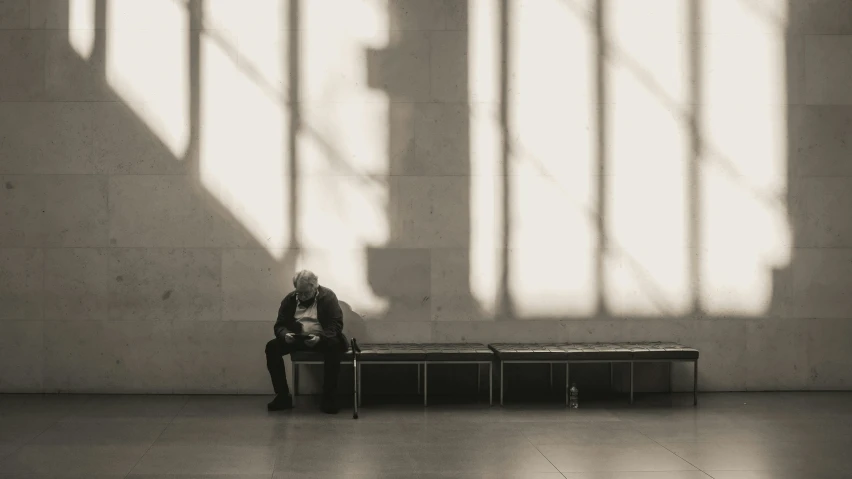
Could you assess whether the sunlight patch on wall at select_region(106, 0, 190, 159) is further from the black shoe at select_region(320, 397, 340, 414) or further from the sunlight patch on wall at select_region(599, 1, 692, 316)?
the sunlight patch on wall at select_region(599, 1, 692, 316)

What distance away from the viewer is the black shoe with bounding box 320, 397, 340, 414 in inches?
329

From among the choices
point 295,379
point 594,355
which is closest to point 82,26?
point 295,379

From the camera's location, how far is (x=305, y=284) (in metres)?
8.65

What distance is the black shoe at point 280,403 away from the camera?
8.53 metres

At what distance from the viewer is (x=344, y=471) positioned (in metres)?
6.05

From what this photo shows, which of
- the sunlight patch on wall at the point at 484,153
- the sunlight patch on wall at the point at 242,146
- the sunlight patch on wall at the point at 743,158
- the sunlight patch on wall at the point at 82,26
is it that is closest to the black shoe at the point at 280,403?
the sunlight patch on wall at the point at 242,146

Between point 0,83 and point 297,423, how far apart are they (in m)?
5.15

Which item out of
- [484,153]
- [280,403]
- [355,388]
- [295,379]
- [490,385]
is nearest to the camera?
[355,388]

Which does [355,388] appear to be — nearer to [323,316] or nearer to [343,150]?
[323,316]

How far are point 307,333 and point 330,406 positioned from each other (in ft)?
2.69

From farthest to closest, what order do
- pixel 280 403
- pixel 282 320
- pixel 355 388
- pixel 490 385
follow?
pixel 282 320 → pixel 490 385 → pixel 280 403 → pixel 355 388

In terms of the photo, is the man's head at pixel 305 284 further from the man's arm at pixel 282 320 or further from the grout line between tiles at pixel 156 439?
the grout line between tiles at pixel 156 439

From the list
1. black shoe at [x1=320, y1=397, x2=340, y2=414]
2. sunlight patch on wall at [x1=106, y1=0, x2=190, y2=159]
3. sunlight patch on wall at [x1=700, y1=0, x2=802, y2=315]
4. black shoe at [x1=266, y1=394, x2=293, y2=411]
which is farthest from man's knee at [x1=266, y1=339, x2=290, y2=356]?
sunlight patch on wall at [x1=700, y1=0, x2=802, y2=315]

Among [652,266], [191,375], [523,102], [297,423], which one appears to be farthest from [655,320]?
[191,375]
